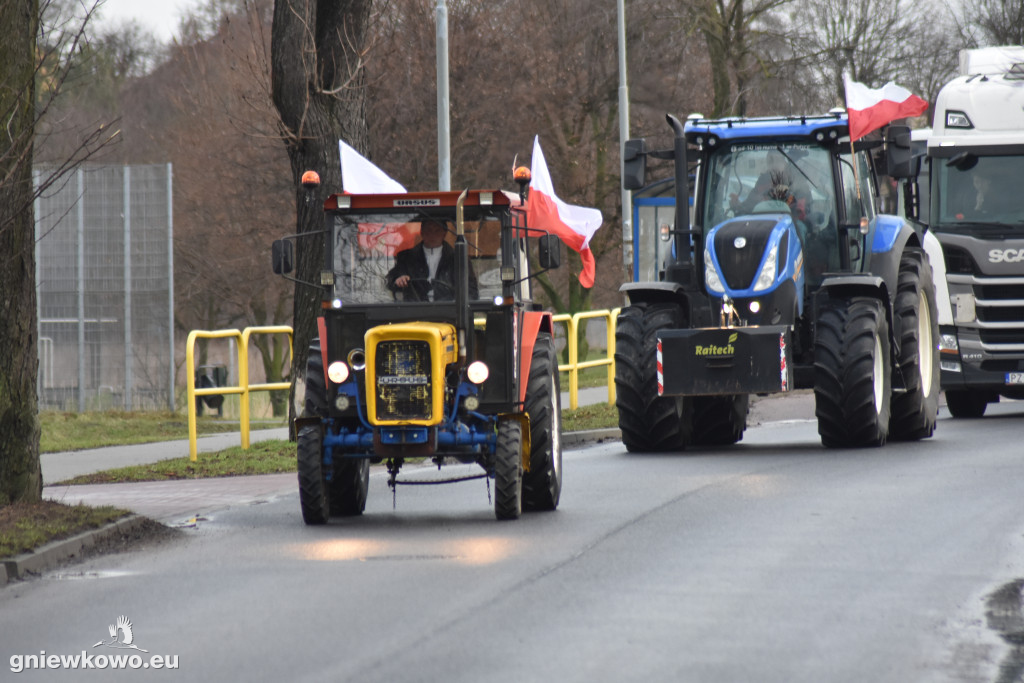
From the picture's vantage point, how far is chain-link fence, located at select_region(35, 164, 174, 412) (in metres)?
26.5

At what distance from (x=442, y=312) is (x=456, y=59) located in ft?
76.9

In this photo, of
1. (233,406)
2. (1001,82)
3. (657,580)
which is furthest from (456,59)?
(657,580)

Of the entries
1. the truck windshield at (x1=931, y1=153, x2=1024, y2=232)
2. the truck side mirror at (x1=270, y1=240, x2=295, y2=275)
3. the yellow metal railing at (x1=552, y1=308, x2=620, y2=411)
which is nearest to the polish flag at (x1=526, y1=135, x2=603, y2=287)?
the yellow metal railing at (x1=552, y1=308, x2=620, y2=411)

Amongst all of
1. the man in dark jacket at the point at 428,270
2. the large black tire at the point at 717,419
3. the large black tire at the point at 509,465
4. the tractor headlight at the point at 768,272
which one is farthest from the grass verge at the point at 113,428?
the large black tire at the point at 509,465

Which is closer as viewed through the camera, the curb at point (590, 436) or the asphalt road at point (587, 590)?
the asphalt road at point (587, 590)

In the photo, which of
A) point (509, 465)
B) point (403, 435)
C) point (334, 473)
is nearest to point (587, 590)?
point (509, 465)

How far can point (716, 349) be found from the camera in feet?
50.5

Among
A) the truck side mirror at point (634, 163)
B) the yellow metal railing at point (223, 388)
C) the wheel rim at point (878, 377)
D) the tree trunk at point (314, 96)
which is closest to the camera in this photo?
the wheel rim at point (878, 377)

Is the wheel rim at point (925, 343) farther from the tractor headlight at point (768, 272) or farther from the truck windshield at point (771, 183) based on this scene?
the tractor headlight at point (768, 272)

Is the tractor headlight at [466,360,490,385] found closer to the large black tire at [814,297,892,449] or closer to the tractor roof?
the large black tire at [814,297,892,449]

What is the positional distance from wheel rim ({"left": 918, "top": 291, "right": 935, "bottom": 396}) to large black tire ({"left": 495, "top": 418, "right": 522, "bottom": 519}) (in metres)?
7.55

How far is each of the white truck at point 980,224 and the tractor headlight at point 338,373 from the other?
1070 cm

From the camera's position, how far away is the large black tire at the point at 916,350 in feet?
54.9

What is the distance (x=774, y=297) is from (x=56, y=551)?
25.3 ft
